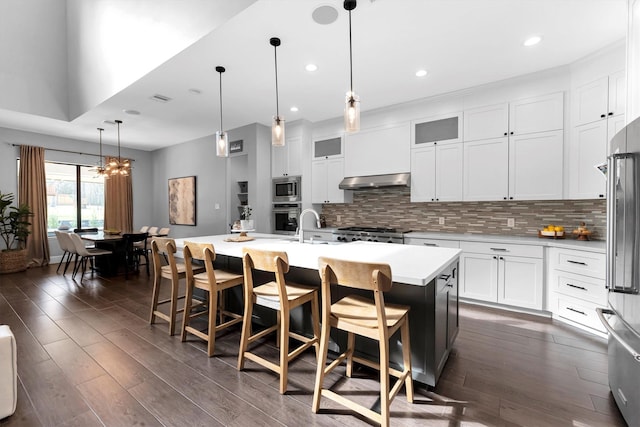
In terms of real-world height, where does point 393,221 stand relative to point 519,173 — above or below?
below

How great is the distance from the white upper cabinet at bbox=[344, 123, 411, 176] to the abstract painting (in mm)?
3909

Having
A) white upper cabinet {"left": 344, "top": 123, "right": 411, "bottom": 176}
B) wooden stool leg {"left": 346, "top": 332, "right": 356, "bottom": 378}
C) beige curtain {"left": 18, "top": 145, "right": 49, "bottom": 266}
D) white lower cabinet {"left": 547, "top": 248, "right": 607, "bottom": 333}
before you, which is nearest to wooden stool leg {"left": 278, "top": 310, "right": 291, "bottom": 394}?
wooden stool leg {"left": 346, "top": 332, "right": 356, "bottom": 378}

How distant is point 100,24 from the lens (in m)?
4.34

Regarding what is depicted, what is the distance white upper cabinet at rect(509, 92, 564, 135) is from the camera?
323 cm

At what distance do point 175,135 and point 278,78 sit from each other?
3817 millimetres

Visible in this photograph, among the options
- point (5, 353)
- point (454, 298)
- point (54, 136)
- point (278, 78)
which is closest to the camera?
point (5, 353)

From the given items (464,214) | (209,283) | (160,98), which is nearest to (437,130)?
(464,214)

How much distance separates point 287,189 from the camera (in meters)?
5.20

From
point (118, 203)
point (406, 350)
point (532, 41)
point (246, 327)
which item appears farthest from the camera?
point (118, 203)

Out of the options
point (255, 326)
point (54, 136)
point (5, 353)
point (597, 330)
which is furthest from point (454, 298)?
point (54, 136)

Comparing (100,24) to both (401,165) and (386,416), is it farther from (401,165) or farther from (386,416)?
(386,416)

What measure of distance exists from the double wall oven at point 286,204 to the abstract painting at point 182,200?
2435mm

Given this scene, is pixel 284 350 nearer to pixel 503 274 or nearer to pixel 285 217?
pixel 503 274

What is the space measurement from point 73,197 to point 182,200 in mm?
2361
